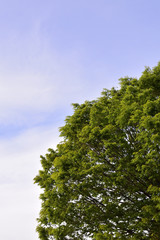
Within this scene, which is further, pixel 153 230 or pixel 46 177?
pixel 46 177

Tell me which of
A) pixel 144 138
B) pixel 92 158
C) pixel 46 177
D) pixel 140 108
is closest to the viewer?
pixel 144 138

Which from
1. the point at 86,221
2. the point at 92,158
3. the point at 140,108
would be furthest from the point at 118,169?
the point at 86,221

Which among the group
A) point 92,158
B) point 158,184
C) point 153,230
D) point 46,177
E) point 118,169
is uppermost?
point 46,177

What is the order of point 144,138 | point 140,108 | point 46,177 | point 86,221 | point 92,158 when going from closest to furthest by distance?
point 144,138 < point 140,108 < point 92,158 < point 86,221 < point 46,177

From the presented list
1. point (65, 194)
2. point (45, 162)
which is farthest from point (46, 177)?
point (65, 194)

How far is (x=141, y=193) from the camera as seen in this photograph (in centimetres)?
1980

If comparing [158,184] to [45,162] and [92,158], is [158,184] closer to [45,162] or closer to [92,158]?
[92,158]

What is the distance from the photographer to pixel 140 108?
17469 millimetres

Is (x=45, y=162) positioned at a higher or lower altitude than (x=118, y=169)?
higher

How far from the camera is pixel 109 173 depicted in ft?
60.7

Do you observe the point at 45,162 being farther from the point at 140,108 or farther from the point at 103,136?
the point at 140,108

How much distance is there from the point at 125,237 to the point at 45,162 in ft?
29.9

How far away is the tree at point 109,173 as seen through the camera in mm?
17312

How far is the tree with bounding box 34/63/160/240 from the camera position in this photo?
56.8ft
